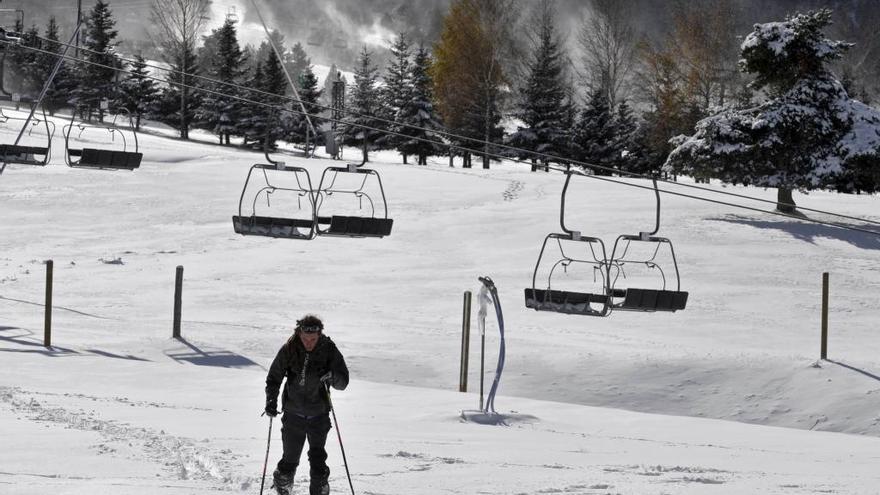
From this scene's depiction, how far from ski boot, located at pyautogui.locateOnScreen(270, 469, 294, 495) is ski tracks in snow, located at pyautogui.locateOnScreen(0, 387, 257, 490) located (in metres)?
0.44

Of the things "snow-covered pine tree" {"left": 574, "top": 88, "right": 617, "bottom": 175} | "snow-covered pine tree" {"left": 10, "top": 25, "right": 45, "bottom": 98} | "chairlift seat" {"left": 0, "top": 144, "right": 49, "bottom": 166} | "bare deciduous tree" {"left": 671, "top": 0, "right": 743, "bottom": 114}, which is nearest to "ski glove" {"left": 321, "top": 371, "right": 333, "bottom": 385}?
"chairlift seat" {"left": 0, "top": 144, "right": 49, "bottom": 166}

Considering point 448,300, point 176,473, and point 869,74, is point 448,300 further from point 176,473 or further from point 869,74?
point 869,74

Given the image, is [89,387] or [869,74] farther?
[869,74]

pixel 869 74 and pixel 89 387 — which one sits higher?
pixel 869 74

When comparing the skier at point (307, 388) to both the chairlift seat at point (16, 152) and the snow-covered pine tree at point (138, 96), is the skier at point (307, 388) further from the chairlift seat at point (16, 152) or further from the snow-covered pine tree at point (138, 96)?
the snow-covered pine tree at point (138, 96)

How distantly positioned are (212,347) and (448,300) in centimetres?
715

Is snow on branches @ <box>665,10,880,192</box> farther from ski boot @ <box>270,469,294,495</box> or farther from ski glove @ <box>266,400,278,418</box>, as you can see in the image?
ski glove @ <box>266,400,278,418</box>

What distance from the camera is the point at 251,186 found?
4116 centimetres

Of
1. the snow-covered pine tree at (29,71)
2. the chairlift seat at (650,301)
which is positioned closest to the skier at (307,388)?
the chairlift seat at (650,301)

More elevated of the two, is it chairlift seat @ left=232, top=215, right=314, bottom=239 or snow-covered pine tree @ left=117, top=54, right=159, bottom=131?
snow-covered pine tree @ left=117, top=54, right=159, bottom=131

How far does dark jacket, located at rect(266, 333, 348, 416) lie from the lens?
9.02m

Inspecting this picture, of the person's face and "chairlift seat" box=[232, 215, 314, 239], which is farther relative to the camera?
"chairlift seat" box=[232, 215, 314, 239]

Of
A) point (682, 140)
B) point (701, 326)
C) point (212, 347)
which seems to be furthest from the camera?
point (682, 140)

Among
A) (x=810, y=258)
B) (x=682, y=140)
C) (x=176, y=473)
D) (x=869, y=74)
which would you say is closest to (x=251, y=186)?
(x=682, y=140)
